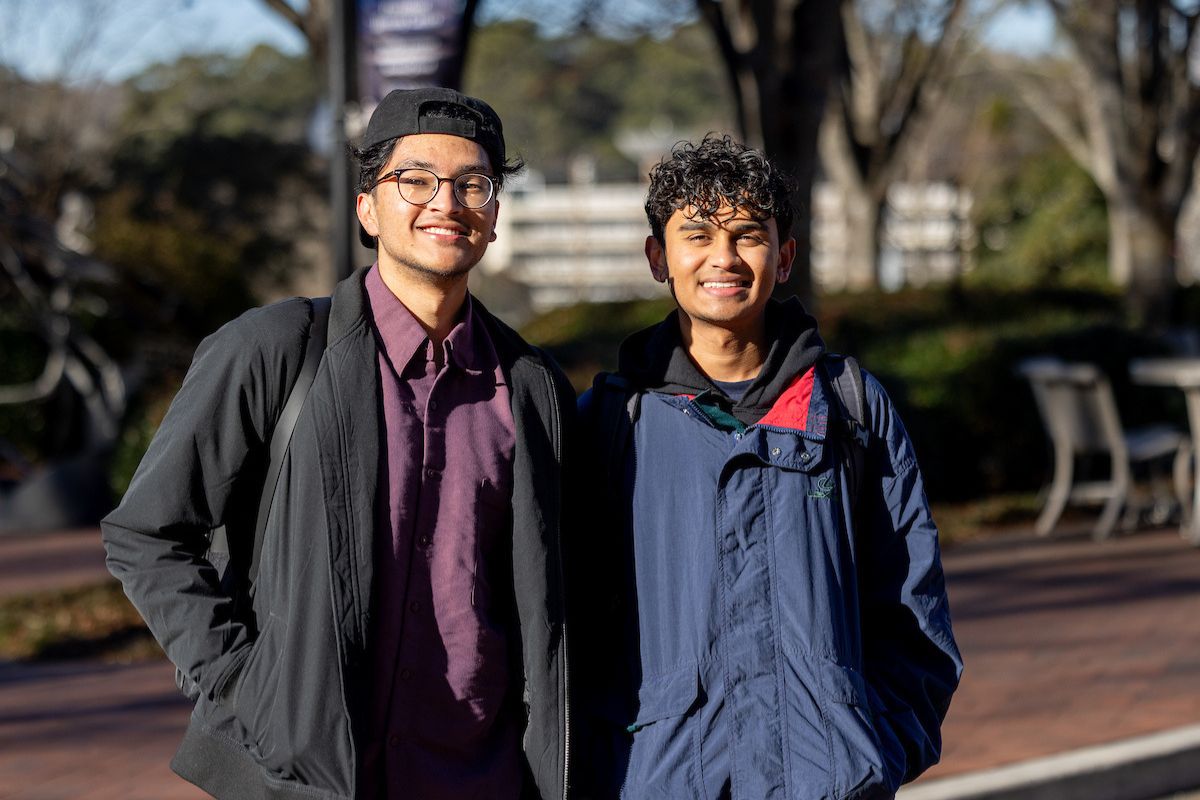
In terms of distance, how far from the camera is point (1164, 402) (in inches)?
554

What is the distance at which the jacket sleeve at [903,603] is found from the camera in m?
2.68

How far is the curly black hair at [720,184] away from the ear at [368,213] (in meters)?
0.50

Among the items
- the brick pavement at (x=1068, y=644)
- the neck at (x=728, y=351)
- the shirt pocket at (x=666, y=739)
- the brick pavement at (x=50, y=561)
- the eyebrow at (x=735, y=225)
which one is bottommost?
the brick pavement at (x=1068, y=644)

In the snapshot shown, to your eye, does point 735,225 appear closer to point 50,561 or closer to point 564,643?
point 564,643

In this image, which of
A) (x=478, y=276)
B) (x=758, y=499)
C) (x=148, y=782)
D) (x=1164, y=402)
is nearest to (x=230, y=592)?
(x=758, y=499)

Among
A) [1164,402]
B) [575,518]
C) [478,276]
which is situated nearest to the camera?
[575,518]

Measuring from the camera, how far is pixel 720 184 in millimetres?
2746

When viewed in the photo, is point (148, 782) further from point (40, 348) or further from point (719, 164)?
point (40, 348)

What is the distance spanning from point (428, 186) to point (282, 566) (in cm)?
65

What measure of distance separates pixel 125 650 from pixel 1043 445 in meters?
7.88

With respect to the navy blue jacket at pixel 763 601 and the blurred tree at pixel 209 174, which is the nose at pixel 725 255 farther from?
the blurred tree at pixel 209 174

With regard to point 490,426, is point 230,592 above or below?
below

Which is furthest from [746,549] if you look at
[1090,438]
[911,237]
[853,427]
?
[911,237]

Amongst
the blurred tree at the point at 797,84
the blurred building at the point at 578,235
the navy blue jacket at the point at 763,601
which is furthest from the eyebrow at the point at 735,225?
the blurred building at the point at 578,235
